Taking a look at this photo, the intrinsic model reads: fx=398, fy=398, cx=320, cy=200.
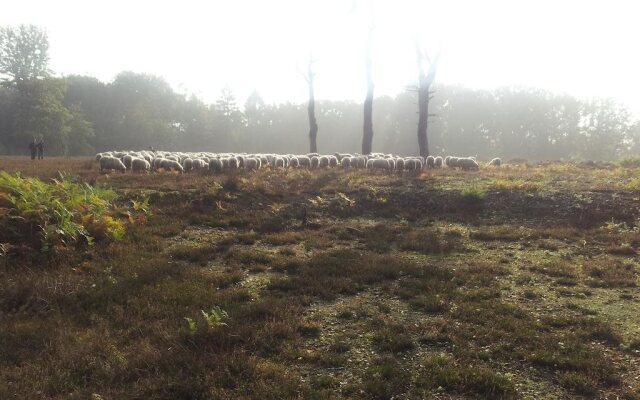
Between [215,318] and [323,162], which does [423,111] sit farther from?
[215,318]

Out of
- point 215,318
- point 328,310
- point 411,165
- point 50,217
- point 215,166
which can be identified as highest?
point 411,165

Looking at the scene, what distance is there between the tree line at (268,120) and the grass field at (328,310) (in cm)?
5233

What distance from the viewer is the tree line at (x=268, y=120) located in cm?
6550

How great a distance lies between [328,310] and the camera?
6.70 meters

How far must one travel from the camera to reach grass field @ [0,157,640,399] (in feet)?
15.5

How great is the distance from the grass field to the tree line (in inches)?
2060

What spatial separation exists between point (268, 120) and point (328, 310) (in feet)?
300

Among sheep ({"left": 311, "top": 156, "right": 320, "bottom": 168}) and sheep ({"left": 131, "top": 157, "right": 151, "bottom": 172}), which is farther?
sheep ({"left": 311, "top": 156, "right": 320, "bottom": 168})

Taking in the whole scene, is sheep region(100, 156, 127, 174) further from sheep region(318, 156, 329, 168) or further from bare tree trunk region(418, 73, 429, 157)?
bare tree trunk region(418, 73, 429, 157)

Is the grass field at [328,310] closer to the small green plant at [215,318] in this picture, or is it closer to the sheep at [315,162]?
the small green plant at [215,318]

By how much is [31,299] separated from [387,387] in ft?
19.1

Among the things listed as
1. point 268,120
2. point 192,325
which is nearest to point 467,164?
point 192,325

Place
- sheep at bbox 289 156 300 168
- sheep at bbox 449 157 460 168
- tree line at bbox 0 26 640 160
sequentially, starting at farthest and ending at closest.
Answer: tree line at bbox 0 26 640 160
sheep at bbox 289 156 300 168
sheep at bbox 449 157 460 168

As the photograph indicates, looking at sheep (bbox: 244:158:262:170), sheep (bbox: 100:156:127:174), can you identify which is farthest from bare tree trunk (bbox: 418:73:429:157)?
sheep (bbox: 100:156:127:174)
